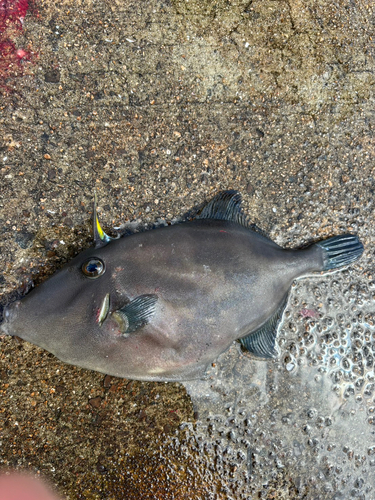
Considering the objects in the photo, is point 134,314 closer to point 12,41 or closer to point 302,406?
point 302,406

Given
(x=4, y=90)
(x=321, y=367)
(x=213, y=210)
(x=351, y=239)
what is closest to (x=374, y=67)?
(x=351, y=239)

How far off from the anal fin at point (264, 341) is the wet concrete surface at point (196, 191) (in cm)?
17

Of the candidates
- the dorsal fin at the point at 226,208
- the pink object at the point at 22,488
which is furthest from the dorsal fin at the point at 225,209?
the pink object at the point at 22,488

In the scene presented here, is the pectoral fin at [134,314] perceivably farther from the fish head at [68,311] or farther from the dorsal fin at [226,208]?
the dorsal fin at [226,208]

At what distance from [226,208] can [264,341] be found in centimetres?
98

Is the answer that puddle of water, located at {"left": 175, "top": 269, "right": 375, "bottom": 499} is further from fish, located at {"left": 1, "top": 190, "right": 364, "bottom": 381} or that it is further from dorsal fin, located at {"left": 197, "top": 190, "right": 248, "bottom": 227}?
dorsal fin, located at {"left": 197, "top": 190, "right": 248, "bottom": 227}

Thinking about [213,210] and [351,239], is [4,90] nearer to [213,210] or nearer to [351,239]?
[213,210]

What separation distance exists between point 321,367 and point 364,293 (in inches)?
26.3

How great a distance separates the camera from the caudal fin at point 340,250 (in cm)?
296

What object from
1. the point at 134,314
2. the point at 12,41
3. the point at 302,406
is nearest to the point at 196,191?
the point at 134,314

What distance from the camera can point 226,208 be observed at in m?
2.86

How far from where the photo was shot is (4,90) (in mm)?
2834

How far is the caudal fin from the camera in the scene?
2.96 meters

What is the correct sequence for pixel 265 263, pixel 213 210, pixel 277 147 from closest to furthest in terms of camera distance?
pixel 265 263
pixel 213 210
pixel 277 147
